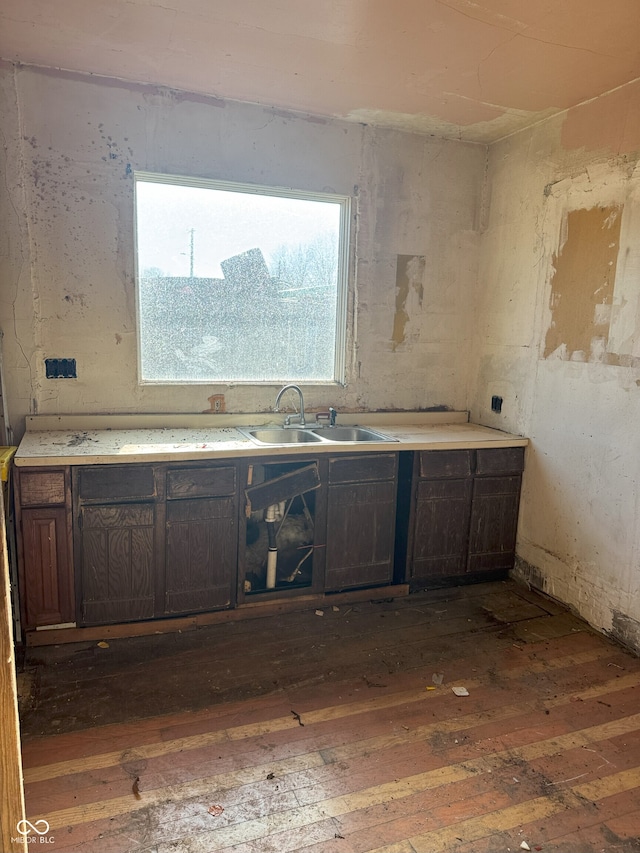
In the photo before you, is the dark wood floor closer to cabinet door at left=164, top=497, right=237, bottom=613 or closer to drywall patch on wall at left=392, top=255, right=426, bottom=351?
cabinet door at left=164, top=497, right=237, bottom=613

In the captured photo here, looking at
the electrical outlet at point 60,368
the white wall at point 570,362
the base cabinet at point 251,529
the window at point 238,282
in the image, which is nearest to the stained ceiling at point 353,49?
the white wall at point 570,362

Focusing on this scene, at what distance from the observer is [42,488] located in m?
2.54

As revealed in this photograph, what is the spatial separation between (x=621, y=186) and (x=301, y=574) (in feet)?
8.43

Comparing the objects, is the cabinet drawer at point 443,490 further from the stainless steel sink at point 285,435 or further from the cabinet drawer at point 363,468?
the stainless steel sink at point 285,435

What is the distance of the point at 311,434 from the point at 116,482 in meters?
1.16

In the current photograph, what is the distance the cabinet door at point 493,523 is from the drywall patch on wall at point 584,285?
0.83 meters

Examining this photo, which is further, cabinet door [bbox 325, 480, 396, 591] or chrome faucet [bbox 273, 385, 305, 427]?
chrome faucet [bbox 273, 385, 305, 427]

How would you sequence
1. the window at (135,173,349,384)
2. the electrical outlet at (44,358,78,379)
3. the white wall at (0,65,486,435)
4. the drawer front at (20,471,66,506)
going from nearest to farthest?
the drawer front at (20,471,66,506)
the white wall at (0,65,486,435)
the electrical outlet at (44,358,78,379)
the window at (135,173,349,384)

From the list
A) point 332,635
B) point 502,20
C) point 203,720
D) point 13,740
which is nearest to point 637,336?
point 502,20

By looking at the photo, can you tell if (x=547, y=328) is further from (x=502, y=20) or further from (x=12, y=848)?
(x=12, y=848)

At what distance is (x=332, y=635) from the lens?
9.39 feet

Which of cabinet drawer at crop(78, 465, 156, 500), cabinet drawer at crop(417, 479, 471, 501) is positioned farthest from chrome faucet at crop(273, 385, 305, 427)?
cabinet drawer at crop(78, 465, 156, 500)

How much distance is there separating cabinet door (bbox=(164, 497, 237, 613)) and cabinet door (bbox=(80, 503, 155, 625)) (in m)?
0.10

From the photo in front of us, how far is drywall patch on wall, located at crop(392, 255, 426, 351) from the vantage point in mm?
3639
